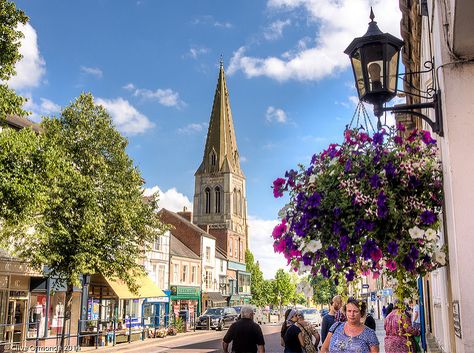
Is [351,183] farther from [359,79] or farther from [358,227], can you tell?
[359,79]

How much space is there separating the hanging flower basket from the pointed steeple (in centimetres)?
8472

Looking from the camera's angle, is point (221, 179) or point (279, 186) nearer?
point (279, 186)

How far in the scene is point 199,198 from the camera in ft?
295

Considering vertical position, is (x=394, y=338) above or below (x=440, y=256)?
below

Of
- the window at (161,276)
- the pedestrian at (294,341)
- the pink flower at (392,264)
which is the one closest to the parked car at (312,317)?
the window at (161,276)

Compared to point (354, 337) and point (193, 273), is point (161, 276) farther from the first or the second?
point (354, 337)

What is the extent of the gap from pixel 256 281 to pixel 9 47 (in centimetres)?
7247

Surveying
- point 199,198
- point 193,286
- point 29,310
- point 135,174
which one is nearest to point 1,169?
point 135,174

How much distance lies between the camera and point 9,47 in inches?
532

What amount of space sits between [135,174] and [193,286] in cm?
2981

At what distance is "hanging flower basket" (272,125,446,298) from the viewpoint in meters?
4.26

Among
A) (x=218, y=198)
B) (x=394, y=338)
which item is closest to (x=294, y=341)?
(x=394, y=338)

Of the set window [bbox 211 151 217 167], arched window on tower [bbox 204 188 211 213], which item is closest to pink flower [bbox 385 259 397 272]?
arched window on tower [bbox 204 188 211 213]

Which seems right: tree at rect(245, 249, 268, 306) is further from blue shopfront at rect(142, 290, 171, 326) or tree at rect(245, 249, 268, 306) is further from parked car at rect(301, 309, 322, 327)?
parked car at rect(301, 309, 322, 327)
